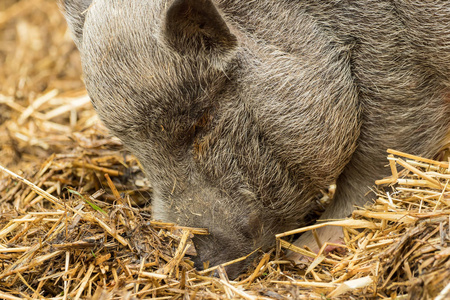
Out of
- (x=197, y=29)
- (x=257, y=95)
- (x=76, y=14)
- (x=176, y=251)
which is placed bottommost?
(x=176, y=251)

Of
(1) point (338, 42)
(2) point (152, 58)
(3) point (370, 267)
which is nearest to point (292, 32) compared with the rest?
(1) point (338, 42)

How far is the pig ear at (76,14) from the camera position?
3.32 m

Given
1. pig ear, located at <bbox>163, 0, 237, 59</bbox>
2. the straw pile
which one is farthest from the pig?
the straw pile

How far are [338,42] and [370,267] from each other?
1211 millimetres

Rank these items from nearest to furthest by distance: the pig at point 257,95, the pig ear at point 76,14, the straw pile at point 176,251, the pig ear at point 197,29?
the straw pile at point 176,251
the pig ear at point 197,29
the pig at point 257,95
the pig ear at point 76,14

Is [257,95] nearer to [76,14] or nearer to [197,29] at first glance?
[197,29]

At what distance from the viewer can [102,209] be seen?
3098 millimetres

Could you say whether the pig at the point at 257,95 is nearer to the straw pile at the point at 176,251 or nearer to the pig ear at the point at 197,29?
the pig ear at the point at 197,29

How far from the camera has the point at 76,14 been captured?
3.35 meters

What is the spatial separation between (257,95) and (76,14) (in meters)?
1.27

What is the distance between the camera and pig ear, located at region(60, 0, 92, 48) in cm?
332

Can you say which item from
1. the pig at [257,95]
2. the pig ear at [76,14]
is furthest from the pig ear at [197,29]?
the pig ear at [76,14]

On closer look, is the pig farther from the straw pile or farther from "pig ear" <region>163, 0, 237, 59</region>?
the straw pile

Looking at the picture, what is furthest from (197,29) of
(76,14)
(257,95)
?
(76,14)
